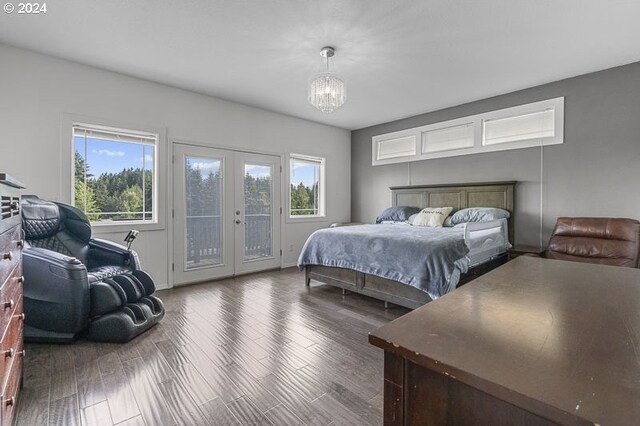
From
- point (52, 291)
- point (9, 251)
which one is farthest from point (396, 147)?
point (9, 251)

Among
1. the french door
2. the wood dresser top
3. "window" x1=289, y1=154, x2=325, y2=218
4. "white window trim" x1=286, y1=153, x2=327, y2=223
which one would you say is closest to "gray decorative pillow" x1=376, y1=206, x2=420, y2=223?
"white window trim" x1=286, y1=153, x2=327, y2=223

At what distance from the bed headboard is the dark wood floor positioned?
236 cm

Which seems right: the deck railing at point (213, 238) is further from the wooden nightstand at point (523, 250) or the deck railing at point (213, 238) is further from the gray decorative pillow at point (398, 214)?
the wooden nightstand at point (523, 250)

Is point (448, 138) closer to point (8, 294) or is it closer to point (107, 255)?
point (107, 255)

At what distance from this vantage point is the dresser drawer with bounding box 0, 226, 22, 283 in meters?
1.24

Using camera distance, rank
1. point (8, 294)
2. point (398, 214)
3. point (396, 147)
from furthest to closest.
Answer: point (396, 147)
point (398, 214)
point (8, 294)

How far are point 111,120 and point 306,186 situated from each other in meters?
3.20

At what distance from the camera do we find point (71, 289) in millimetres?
2299

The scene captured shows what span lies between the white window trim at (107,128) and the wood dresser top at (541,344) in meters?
3.89

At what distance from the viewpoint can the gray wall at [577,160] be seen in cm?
337

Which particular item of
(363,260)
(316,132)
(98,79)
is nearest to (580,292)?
(363,260)

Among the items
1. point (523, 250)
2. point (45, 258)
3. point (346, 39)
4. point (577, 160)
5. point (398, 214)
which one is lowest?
point (523, 250)

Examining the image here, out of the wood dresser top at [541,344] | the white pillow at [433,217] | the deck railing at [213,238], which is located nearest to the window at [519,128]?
the white pillow at [433,217]

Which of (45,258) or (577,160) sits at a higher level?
(577,160)
